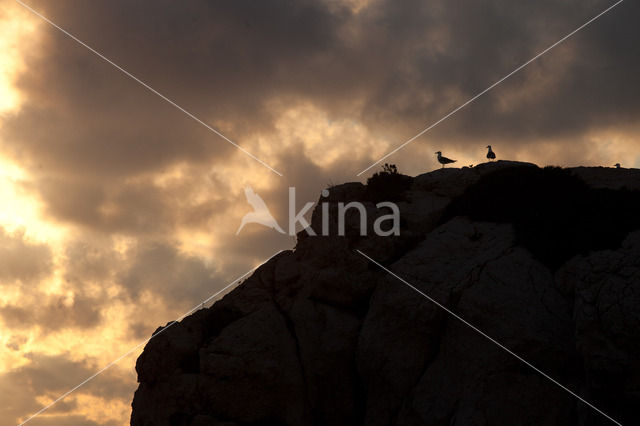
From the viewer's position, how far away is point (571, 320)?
838 inches

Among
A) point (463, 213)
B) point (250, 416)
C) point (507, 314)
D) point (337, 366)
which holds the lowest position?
point (250, 416)

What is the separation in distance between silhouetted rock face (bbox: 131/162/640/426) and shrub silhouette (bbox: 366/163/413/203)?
56 centimetres

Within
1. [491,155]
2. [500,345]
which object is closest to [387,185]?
[491,155]

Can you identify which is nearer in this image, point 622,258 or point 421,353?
point 622,258

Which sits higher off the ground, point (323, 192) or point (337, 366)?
point (323, 192)

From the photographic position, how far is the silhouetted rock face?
64.8 ft

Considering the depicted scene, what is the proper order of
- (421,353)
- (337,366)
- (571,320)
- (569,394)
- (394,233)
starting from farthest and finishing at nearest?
(394,233), (337,366), (421,353), (571,320), (569,394)

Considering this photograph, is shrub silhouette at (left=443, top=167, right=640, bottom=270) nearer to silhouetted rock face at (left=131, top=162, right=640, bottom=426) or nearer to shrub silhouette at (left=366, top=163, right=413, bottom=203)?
silhouetted rock face at (left=131, top=162, right=640, bottom=426)

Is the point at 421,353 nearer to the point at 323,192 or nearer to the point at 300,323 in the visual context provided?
the point at 300,323

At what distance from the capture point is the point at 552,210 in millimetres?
26344

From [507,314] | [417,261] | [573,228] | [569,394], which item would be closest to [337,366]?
[417,261]

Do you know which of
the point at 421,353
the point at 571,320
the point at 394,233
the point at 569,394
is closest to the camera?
the point at 569,394

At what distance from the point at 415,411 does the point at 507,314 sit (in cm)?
562

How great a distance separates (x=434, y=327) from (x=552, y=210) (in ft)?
28.9
